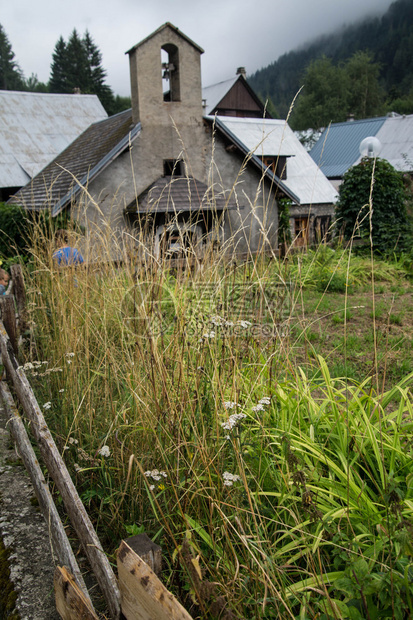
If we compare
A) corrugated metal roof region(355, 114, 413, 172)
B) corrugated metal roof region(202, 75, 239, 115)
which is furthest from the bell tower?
corrugated metal roof region(355, 114, 413, 172)

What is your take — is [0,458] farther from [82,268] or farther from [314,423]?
[314,423]

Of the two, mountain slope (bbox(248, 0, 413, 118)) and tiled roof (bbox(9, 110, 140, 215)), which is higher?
mountain slope (bbox(248, 0, 413, 118))

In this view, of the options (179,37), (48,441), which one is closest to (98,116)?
(179,37)

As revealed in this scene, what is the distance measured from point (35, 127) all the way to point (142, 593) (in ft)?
71.8

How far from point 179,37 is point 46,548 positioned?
1178 centimetres

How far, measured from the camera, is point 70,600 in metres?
1.50

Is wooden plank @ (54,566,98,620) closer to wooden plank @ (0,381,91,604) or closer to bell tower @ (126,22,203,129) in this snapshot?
wooden plank @ (0,381,91,604)

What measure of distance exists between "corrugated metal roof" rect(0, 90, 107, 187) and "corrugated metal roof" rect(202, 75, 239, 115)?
9.44m

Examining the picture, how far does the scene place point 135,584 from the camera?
1354mm

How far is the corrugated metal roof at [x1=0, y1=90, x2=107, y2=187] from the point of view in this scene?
17953mm

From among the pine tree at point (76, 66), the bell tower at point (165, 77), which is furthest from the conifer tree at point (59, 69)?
the bell tower at point (165, 77)

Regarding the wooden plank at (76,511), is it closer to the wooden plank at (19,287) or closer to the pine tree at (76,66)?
the wooden plank at (19,287)

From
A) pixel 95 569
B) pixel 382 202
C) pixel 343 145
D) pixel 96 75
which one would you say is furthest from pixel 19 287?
pixel 96 75

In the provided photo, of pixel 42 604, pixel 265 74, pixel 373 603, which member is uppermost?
pixel 265 74
